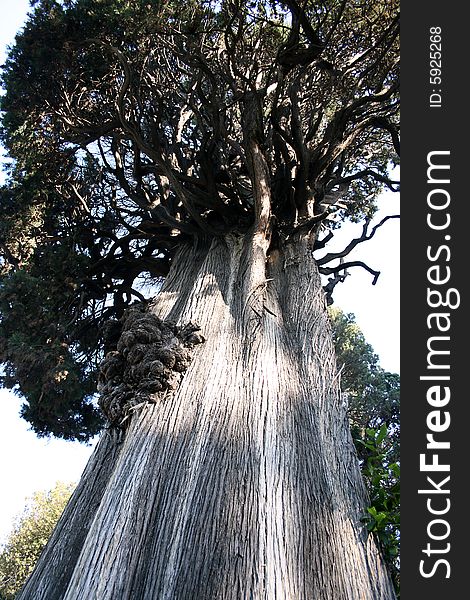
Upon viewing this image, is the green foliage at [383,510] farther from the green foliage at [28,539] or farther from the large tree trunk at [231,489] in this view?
the green foliage at [28,539]

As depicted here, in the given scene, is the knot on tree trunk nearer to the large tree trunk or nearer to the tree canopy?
the large tree trunk

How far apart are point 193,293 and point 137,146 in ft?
7.16

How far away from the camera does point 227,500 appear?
2949 mm

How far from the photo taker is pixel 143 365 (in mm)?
3740

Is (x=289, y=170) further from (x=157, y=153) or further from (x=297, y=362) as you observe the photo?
(x=297, y=362)

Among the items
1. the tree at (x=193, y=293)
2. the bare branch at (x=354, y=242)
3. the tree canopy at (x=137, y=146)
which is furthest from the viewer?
the bare branch at (x=354, y=242)

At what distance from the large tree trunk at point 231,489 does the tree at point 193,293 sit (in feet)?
0.04

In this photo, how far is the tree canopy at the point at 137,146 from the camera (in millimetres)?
5902

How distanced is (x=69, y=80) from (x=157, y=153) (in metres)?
2.58

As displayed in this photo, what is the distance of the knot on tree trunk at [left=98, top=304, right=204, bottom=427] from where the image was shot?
3.69 metres

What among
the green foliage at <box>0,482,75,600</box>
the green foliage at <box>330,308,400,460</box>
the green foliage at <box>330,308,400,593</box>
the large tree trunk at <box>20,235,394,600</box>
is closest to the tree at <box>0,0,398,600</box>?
the large tree trunk at <box>20,235,394,600</box>

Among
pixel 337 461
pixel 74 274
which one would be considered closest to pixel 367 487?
pixel 337 461

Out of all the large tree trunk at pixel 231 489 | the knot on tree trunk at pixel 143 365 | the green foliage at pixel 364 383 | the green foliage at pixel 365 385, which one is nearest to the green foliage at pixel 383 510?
the large tree trunk at pixel 231 489

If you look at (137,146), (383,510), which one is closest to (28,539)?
(137,146)
